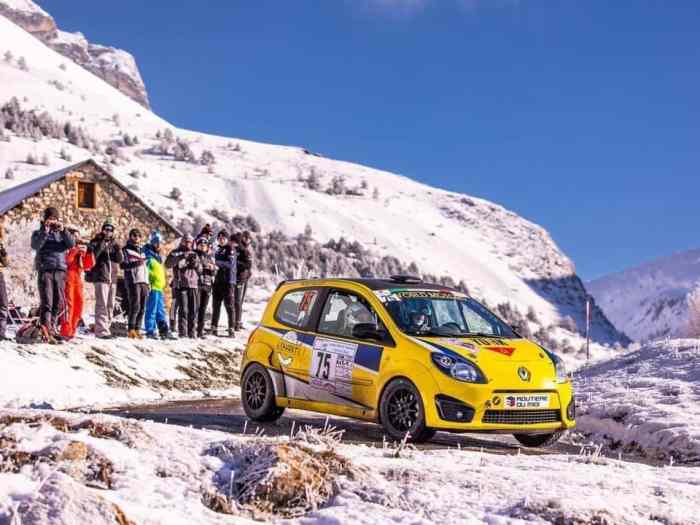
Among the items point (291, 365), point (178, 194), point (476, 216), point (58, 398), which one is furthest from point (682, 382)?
point (476, 216)

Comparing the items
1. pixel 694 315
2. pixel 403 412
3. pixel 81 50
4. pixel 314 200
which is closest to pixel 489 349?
pixel 403 412

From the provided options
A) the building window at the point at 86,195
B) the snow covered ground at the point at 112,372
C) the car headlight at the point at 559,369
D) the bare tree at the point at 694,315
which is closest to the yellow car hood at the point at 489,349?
the car headlight at the point at 559,369

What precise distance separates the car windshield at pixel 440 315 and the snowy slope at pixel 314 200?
38655 millimetres

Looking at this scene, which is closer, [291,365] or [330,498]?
[330,498]

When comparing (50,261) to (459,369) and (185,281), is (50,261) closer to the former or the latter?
(185,281)

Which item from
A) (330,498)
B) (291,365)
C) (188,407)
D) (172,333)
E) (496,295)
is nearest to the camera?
(330,498)

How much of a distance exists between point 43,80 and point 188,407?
83.1 meters

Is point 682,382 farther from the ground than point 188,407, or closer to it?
farther from the ground

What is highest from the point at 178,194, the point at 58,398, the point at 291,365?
the point at 178,194

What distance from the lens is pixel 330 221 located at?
68.0 m

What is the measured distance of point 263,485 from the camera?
586 cm

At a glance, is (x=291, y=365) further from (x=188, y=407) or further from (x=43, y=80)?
(x=43, y=80)

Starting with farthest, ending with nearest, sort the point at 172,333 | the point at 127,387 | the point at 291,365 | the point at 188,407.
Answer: the point at 172,333 < the point at 127,387 < the point at 188,407 < the point at 291,365

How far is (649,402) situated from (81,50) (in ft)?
491
